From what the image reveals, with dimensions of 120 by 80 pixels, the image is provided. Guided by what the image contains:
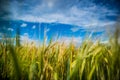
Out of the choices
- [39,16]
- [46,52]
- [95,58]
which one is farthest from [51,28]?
[95,58]

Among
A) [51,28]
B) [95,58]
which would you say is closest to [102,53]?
[95,58]

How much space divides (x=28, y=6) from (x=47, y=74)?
443 millimetres

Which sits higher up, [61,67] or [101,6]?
[101,6]

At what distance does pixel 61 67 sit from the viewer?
87 cm

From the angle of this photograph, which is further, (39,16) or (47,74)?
(39,16)

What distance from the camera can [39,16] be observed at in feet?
3.68

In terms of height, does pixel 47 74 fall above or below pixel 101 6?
below

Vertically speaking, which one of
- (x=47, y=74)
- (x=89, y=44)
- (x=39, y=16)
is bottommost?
(x=47, y=74)

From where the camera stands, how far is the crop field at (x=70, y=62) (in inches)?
31.8

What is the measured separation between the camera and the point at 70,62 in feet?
2.79

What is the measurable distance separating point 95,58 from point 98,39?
0.11 meters

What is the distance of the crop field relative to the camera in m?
0.81

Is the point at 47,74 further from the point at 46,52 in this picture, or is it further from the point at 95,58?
the point at 95,58

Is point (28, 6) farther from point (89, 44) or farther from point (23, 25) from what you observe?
point (89, 44)
